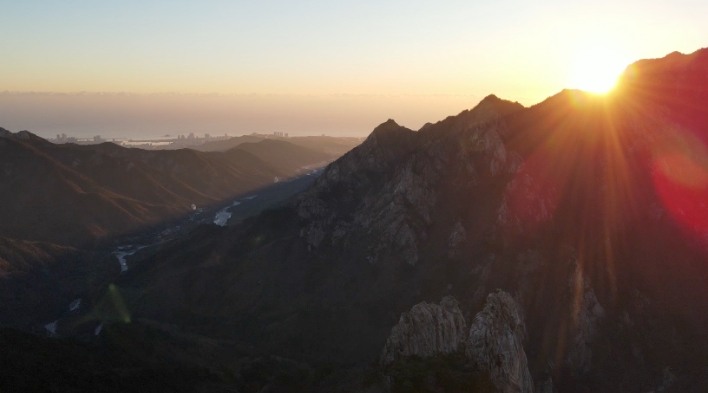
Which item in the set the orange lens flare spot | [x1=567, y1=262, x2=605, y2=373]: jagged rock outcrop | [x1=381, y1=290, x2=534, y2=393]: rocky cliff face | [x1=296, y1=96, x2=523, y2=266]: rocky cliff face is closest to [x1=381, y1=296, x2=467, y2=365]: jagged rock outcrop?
[x1=381, y1=290, x2=534, y2=393]: rocky cliff face

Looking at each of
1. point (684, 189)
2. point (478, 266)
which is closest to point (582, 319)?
point (478, 266)

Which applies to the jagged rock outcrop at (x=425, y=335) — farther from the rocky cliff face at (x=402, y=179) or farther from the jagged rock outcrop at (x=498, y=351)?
the rocky cliff face at (x=402, y=179)

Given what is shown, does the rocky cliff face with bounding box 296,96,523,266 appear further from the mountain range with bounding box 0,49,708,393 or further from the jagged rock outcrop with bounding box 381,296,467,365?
the jagged rock outcrop with bounding box 381,296,467,365

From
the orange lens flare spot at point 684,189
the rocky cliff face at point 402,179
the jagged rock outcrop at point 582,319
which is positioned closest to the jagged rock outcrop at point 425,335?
the jagged rock outcrop at point 582,319

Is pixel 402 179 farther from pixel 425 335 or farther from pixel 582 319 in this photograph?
pixel 425 335

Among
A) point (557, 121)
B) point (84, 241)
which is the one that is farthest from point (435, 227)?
point (84, 241)
